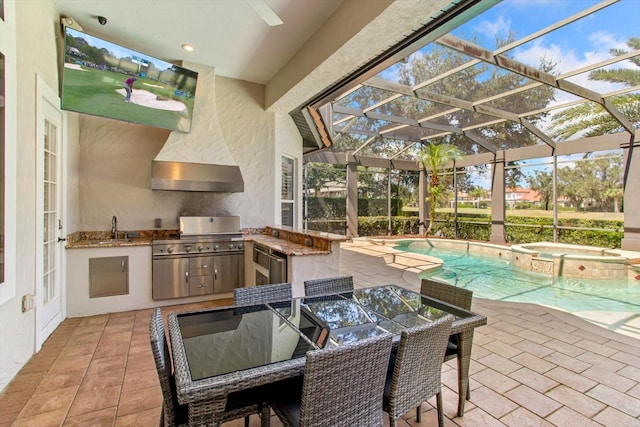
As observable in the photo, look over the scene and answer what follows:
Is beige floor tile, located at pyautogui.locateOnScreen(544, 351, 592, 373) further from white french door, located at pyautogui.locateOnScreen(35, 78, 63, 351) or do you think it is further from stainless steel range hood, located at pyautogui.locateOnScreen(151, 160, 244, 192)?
white french door, located at pyautogui.locateOnScreen(35, 78, 63, 351)

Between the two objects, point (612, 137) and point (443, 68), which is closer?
point (443, 68)

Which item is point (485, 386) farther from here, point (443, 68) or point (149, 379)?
point (443, 68)

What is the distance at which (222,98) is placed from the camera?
5.24 m

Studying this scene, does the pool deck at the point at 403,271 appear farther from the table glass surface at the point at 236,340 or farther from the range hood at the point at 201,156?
the table glass surface at the point at 236,340

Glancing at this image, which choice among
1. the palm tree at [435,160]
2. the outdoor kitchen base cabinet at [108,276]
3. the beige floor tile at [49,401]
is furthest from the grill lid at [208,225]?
the palm tree at [435,160]

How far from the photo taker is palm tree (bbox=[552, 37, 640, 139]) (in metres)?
6.10

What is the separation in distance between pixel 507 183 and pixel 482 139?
5.61 ft

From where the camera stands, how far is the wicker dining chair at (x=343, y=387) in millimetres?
1233

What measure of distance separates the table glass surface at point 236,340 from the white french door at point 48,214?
7.07 feet

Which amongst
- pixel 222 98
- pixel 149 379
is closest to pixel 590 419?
pixel 149 379

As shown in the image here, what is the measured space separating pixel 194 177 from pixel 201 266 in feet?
4.25

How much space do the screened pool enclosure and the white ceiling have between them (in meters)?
0.90

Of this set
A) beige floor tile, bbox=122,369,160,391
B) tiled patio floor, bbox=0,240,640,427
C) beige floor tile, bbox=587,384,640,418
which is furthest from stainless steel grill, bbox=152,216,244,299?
beige floor tile, bbox=587,384,640,418

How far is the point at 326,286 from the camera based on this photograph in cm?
263
